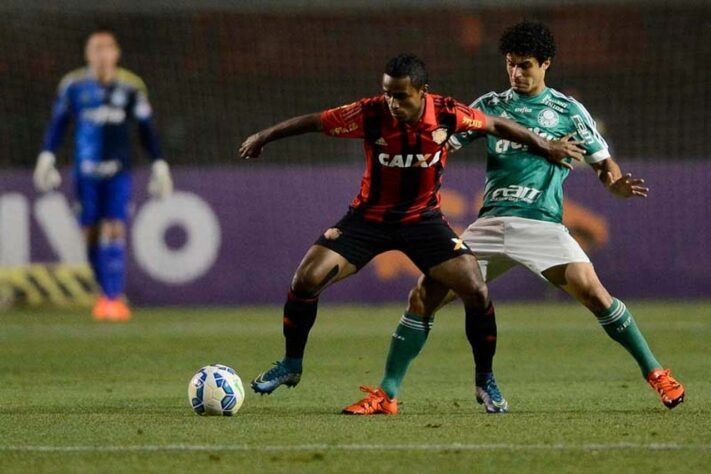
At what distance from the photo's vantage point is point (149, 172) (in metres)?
16.7

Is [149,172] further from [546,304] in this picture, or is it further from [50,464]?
[50,464]

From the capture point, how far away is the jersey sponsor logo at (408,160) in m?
7.57

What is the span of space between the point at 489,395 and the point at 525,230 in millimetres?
896

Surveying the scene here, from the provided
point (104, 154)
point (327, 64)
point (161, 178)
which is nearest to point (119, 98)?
point (104, 154)

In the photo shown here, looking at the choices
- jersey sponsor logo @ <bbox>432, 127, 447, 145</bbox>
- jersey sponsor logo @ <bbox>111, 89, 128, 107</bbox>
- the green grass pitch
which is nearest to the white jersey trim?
jersey sponsor logo @ <bbox>432, 127, 447, 145</bbox>

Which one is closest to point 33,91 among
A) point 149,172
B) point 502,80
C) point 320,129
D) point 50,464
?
point 149,172

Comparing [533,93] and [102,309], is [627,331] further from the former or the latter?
[102,309]

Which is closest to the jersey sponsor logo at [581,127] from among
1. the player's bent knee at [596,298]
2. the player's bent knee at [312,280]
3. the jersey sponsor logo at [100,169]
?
the player's bent knee at [596,298]

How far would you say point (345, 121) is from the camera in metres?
7.54

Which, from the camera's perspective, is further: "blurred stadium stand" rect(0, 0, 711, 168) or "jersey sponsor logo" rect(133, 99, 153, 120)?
"blurred stadium stand" rect(0, 0, 711, 168)

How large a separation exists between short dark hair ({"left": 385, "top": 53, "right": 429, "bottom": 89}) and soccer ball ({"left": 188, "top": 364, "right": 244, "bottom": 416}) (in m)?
1.67

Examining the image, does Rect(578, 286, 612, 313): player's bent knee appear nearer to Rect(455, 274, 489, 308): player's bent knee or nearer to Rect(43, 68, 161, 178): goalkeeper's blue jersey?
Rect(455, 274, 489, 308): player's bent knee

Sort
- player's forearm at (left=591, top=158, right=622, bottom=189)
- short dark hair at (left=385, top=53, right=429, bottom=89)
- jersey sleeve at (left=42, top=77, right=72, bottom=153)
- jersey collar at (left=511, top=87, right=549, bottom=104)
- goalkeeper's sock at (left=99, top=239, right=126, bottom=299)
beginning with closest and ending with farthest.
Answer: short dark hair at (left=385, top=53, right=429, bottom=89) < player's forearm at (left=591, top=158, right=622, bottom=189) < jersey collar at (left=511, top=87, right=549, bottom=104) < goalkeeper's sock at (left=99, top=239, right=126, bottom=299) < jersey sleeve at (left=42, top=77, right=72, bottom=153)

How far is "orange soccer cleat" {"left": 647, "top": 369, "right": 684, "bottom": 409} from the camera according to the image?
295 inches
